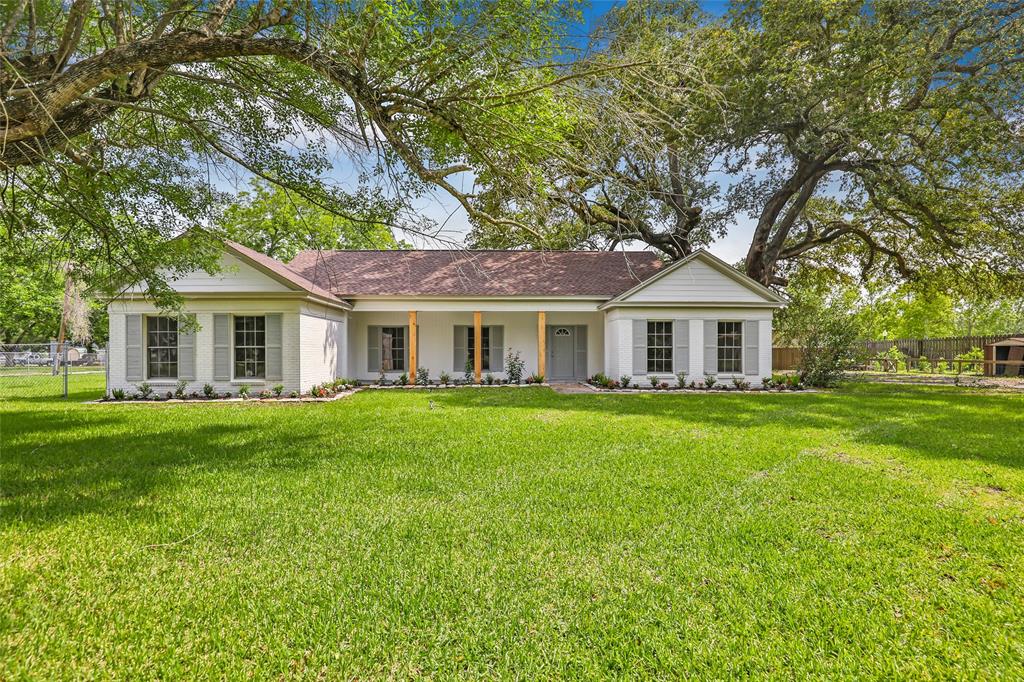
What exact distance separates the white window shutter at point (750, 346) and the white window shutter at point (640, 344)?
10.8ft

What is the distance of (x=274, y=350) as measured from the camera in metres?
12.6

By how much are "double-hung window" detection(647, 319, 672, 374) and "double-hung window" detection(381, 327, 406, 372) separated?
8.49 m

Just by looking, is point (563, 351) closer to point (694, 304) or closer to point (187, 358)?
point (694, 304)

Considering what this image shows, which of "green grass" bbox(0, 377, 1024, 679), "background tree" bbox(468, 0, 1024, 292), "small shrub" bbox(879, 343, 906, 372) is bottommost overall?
"green grass" bbox(0, 377, 1024, 679)

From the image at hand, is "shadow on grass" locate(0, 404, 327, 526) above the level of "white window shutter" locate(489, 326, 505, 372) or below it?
below

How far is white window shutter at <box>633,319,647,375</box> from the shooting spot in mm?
14953

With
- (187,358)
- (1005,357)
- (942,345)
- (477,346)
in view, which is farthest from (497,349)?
(942,345)

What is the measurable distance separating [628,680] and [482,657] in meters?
0.69

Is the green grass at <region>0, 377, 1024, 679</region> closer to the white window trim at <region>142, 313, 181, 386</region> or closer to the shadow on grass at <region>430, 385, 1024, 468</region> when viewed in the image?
the shadow on grass at <region>430, 385, 1024, 468</region>

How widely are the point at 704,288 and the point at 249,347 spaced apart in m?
13.6

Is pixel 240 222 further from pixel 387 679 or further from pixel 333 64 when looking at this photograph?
pixel 387 679

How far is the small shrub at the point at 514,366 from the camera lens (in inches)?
629

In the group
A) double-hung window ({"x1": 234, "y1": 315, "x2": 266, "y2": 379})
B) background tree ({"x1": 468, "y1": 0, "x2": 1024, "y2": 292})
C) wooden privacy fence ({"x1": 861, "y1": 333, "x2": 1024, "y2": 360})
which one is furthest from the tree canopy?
wooden privacy fence ({"x1": 861, "y1": 333, "x2": 1024, "y2": 360})

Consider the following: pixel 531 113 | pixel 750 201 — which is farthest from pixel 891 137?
pixel 531 113
